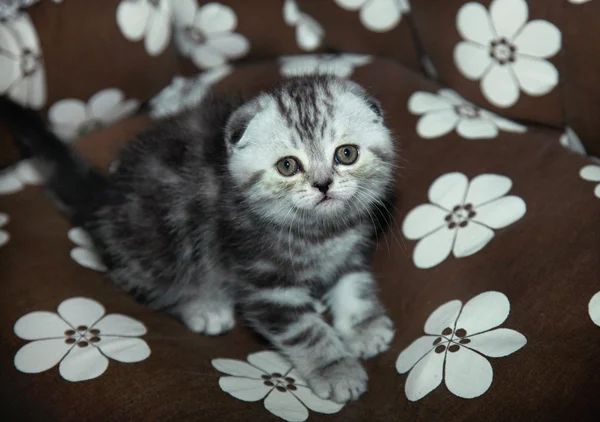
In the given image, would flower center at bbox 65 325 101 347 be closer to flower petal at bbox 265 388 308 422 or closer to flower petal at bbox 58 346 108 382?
flower petal at bbox 58 346 108 382

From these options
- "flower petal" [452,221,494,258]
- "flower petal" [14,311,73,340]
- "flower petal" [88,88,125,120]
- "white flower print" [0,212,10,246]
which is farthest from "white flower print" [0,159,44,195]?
"flower petal" [452,221,494,258]

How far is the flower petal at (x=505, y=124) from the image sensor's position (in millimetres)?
1489

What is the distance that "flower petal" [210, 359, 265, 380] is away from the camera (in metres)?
1.18

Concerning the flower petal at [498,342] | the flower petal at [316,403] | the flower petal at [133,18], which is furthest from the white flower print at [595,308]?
the flower petal at [133,18]

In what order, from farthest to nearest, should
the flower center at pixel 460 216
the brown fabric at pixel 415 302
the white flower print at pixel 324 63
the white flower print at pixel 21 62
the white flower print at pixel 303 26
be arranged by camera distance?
the white flower print at pixel 303 26 → the white flower print at pixel 324 63 → the white flower print at pixel 21 62 → the flower center at pixel 460 216 → the brown fabric at pixel 415 302

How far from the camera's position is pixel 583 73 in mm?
1381

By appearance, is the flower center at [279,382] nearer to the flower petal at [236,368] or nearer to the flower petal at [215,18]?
the flower petal at [236,368]

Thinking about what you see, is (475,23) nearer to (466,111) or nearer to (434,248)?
(466,111)

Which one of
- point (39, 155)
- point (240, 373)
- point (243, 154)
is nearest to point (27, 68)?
point (39, 155)

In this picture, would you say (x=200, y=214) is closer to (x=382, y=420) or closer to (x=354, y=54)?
(x=382, y=420)

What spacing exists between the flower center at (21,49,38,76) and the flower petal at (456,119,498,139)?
3.46ft

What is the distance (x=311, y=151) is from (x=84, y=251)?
0.63 m

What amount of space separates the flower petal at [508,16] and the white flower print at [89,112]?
3.15 feet

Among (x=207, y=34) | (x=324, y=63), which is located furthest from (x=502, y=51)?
(x=207, y=34)
